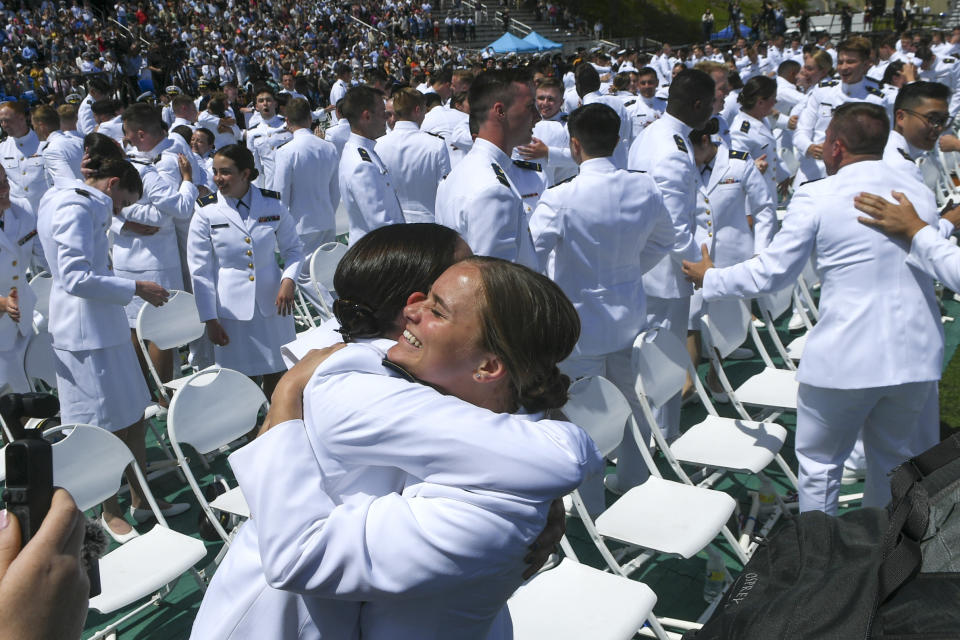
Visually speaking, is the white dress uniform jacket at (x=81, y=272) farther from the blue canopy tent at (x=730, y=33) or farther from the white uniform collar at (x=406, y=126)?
the blue canopy tent at (x=730, y=33)

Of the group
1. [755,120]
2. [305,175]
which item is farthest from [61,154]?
[755,120]

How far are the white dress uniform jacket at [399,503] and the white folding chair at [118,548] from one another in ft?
6.15

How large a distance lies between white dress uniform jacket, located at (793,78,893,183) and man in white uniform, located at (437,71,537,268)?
17.3 ft

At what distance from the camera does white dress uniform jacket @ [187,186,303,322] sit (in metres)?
4.68

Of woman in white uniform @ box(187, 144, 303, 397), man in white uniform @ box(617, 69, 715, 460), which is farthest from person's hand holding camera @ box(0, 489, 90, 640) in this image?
woman in white uniform @ box(187, 144, 303, 397)

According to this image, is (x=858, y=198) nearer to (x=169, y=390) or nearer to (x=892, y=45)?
(x=169, y=390)

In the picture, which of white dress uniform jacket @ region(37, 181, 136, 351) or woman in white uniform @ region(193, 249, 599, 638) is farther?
white dress uniform jacket @ region(37, 181, 136, 351)

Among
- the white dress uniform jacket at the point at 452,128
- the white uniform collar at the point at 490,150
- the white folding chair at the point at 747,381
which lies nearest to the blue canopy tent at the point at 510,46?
the white dress uniform jacket at the point at 452,128

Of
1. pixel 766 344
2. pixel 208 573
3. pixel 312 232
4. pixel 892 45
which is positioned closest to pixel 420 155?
pixel 312 232

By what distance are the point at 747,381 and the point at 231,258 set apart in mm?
3047

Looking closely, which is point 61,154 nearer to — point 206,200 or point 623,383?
point 206,200

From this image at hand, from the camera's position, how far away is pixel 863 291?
3.20 meters

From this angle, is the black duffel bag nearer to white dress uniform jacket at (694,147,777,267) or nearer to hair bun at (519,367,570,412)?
hair bun at (519,367,570,412)

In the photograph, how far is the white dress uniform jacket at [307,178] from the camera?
7375mm
